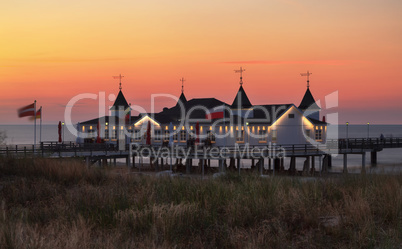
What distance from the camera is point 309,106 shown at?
208ft

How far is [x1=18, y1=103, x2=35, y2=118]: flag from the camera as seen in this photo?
1591 inches

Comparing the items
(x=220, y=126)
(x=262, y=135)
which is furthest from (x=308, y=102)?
(x=220, y=126)

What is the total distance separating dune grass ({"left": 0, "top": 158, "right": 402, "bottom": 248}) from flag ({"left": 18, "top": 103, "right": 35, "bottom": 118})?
85.1 ft

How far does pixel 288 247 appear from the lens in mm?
10148

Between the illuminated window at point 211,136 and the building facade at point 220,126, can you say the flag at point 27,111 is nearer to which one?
the building facade at point 220,126

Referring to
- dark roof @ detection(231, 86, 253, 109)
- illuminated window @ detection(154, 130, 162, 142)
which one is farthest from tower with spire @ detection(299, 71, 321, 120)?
illuminated window @ detection(154, 130, 162, 142)

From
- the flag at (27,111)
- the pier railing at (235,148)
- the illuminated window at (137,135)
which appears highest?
the flag at (27,111)

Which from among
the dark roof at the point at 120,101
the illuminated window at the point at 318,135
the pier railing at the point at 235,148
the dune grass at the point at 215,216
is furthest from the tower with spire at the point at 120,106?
the dune grass at the point at 215,216

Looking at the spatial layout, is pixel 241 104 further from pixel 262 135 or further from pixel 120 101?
pixel 120 101

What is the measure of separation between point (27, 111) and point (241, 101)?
26.6 metres

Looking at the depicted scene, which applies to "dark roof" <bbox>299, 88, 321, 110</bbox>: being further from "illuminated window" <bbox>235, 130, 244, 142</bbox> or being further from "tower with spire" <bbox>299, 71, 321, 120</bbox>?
"illuminated window" <bbox>235, 130, 244, 142</bbox>

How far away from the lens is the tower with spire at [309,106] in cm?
6286

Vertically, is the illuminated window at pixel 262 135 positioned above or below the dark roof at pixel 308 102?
below

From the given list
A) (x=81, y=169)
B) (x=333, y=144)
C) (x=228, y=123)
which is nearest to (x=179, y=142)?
(x=228, y=123)
